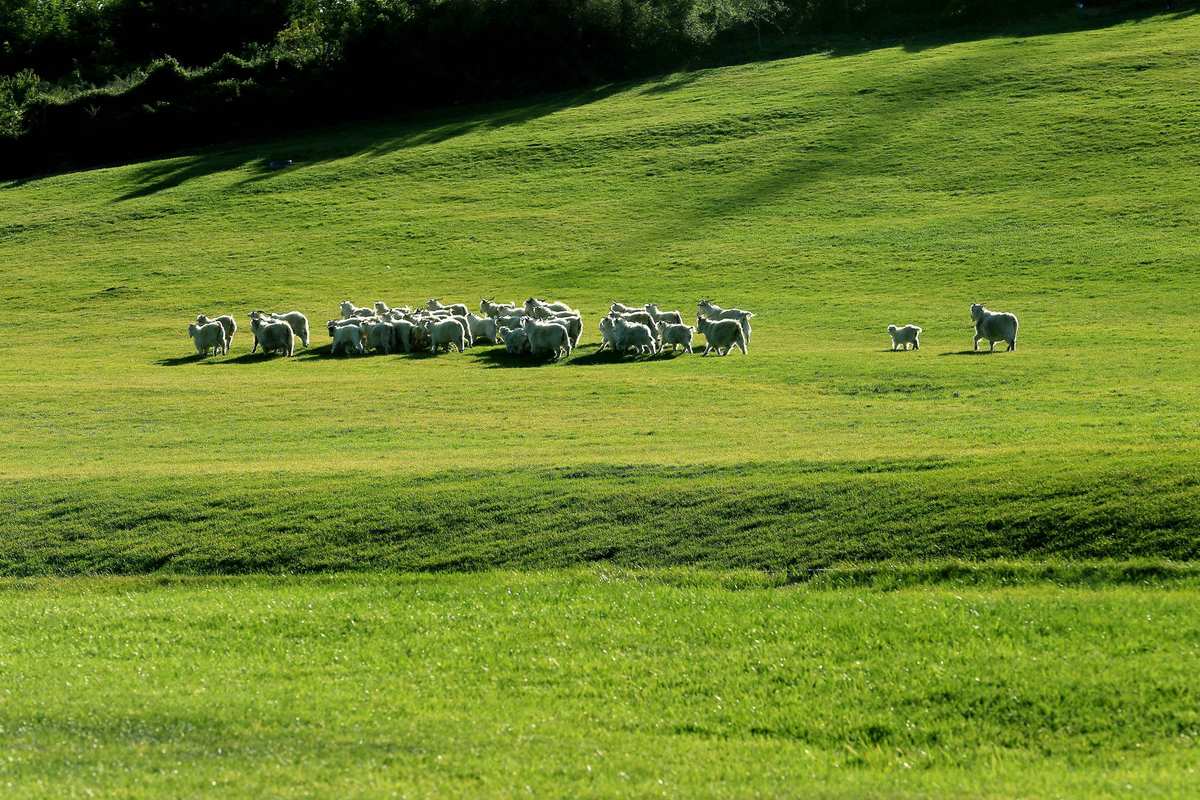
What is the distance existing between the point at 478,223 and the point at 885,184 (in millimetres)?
18181

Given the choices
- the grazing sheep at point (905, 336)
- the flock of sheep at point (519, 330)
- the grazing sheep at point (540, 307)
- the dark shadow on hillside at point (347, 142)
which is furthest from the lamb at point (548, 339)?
the dark shadow on hillside at point (347, 142)

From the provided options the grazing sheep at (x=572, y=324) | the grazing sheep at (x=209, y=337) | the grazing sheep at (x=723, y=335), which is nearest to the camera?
the grazing sheep at (x=723, y=335)

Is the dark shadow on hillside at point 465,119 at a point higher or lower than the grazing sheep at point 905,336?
higher

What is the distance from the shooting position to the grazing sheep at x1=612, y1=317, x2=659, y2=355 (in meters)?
36.7

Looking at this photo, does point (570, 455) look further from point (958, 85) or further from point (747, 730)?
point (958, 85)

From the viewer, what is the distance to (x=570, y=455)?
23.2m

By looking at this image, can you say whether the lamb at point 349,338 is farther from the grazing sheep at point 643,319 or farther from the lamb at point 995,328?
the lamb at point 995,328

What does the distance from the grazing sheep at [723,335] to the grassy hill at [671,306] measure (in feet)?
2.59

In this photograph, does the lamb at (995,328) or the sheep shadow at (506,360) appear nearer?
the lamb at (995,328)

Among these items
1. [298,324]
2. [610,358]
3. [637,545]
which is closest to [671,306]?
[610,358]

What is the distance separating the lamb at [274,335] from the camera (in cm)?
4069

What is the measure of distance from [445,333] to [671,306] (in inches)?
393

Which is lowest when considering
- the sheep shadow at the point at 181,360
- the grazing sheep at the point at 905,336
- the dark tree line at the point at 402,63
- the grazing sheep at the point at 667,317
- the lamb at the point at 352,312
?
the grazing sheep at the point at 905,336

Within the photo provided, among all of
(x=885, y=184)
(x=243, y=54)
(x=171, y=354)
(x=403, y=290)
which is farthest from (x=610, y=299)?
(x=243, y=54)
